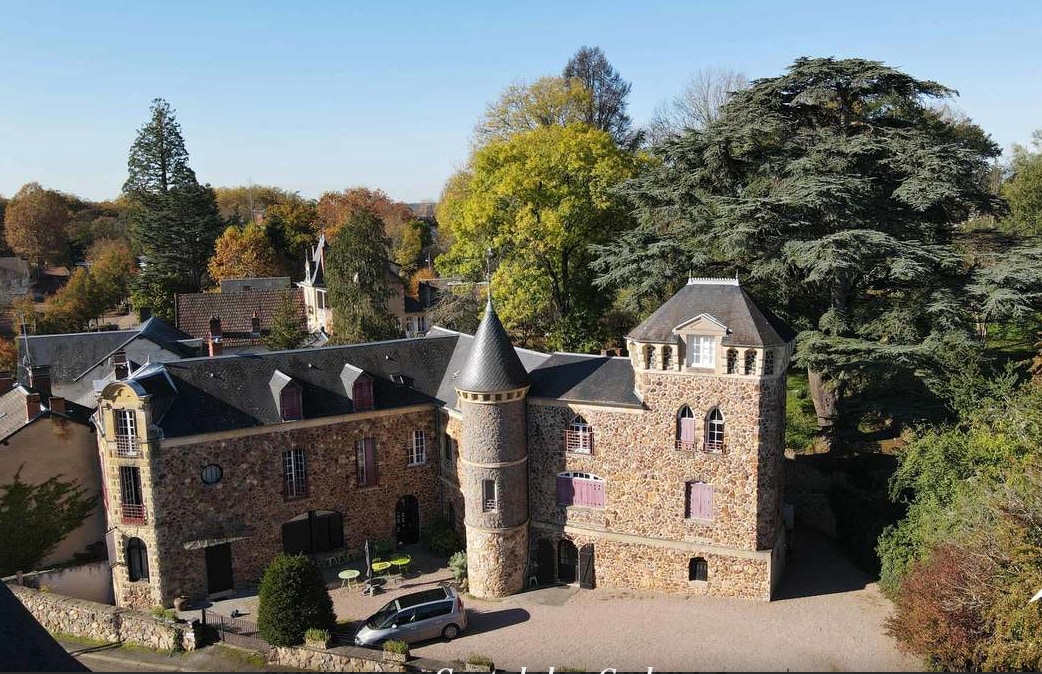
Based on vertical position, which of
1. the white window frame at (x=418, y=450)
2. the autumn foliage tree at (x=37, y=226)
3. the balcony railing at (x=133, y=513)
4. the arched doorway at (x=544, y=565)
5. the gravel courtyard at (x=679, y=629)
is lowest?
the gravel courtyard at (x=679, y=629)

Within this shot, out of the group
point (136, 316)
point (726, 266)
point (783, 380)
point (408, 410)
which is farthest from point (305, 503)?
point (136, 316)

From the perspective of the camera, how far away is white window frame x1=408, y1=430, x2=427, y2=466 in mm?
30984

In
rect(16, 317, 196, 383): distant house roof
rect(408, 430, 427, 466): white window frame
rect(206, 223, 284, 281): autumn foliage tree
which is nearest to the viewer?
rect(408, 430, 427, 466): white window frame

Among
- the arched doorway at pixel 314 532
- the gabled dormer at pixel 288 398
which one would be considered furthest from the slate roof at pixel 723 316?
the arched doorway at pixel 314 532

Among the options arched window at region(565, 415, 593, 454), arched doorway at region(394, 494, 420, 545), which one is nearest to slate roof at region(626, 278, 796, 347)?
arched window at region(565, 415, 593, 454)

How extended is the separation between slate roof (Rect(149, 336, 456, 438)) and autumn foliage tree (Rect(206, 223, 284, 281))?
44.5 meters

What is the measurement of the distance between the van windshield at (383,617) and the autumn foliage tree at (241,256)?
52.7 metres

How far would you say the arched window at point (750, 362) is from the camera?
2458cm

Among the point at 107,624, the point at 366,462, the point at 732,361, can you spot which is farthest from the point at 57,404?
the point at 732,361

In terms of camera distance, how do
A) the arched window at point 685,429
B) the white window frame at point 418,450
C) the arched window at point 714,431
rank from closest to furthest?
the arched window at point 714,431 < the arched window at point 685,429 < the white window frame at point 418,450

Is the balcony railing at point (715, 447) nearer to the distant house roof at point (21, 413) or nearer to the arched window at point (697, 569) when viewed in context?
the arched window at point (697, 569)

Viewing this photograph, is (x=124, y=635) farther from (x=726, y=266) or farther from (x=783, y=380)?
(x=726, y=266)

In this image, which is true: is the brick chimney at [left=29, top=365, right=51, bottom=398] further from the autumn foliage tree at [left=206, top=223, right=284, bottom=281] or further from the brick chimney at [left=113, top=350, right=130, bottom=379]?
the autumn foliage tree at [left=206, top=223, right=284, bottom=281]

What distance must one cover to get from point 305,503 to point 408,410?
528cm
